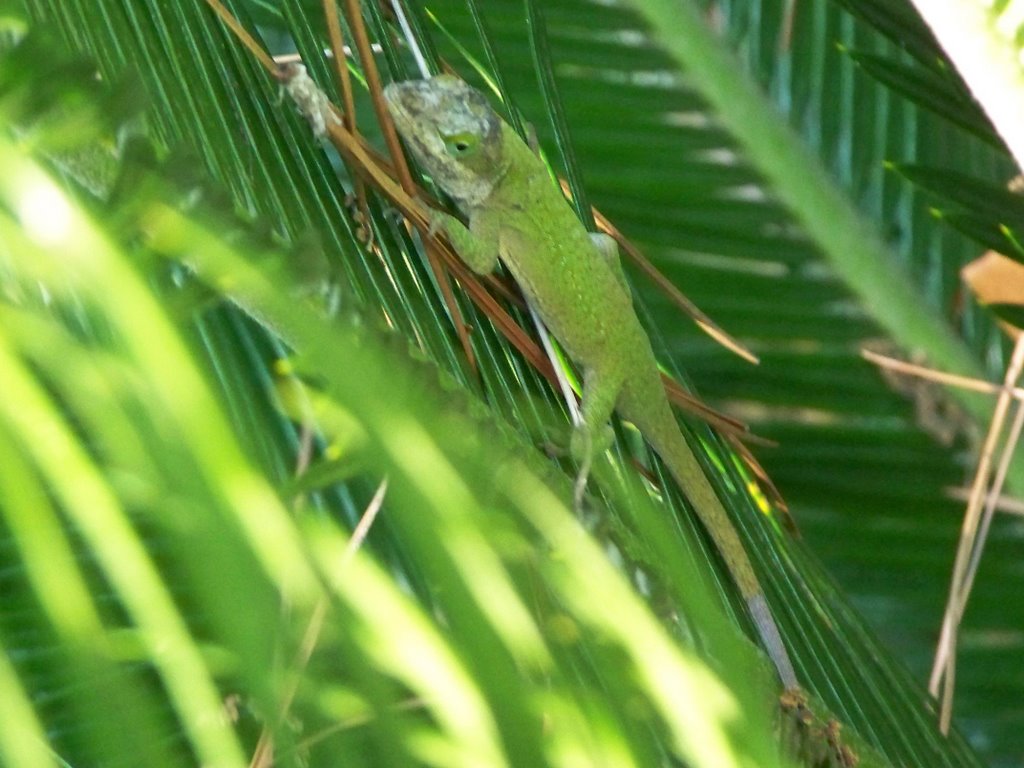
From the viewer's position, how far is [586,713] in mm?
292

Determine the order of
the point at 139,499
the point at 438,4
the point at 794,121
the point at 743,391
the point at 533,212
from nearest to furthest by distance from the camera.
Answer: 1. the point at 139,499
2. the point at 533,212
3. the point at 438,4
4. the point at 794,121
5. the point at 743,391

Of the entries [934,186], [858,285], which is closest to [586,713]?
[934,186]

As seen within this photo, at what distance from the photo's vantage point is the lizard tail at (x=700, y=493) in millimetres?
917

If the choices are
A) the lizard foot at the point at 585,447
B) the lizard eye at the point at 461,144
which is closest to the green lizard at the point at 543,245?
the lizard eye at the point at 461,144

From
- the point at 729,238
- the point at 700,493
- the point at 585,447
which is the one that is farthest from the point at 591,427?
the point at 729,238

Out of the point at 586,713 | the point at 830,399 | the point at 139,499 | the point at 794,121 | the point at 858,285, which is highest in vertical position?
the point at 139,499

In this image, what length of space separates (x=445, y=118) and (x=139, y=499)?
109cm

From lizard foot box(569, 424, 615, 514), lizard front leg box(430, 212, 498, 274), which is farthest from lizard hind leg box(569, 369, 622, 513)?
lizard front leg box(430, 212, 498, 274)

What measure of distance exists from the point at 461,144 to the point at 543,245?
165 millimetres

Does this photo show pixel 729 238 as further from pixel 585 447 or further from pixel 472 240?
pixel 585 447

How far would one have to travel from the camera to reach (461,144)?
1306 millimetres

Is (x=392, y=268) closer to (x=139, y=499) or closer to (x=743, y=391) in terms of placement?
(x=139, y=499)

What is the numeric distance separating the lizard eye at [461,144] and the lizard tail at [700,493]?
0.36 m

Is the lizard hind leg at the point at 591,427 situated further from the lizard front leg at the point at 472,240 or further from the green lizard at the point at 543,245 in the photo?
the lizard front leg at the point at 472,240
